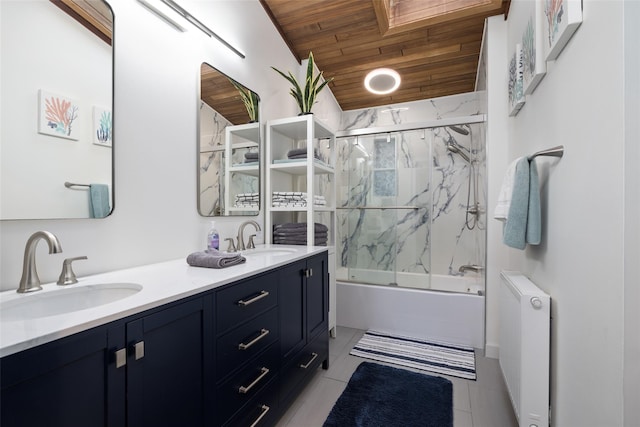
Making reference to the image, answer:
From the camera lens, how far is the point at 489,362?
6.95ft

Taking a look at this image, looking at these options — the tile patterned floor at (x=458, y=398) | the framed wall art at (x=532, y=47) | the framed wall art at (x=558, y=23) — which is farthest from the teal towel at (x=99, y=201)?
the framed wall art at (x=532, y=47)

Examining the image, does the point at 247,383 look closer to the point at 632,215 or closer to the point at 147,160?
the point at 147,160

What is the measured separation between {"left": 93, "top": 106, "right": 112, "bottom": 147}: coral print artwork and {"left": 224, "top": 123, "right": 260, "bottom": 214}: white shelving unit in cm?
71

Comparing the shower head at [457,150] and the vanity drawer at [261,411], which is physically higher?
the shower head at [457,150]

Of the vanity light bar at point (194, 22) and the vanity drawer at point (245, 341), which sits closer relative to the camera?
the vanity drawer at point (245, 341)

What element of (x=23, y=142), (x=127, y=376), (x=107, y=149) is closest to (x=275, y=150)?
(x=107, y=149)

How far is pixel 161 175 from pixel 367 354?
1.86 m

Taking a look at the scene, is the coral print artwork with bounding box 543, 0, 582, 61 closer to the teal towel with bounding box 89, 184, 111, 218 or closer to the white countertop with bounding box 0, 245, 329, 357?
the white countertop with bounding box 0, 245, 329, 357

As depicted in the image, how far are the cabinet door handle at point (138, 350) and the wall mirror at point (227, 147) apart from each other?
977 mm

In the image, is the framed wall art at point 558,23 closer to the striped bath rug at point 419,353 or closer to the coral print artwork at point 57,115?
the coral print artwork at point 57,115

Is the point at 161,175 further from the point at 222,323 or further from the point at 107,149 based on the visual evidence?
the point at 222,323

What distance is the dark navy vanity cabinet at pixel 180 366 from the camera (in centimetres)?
59

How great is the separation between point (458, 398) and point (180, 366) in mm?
1597

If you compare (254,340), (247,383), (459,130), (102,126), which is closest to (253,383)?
(247,383)
